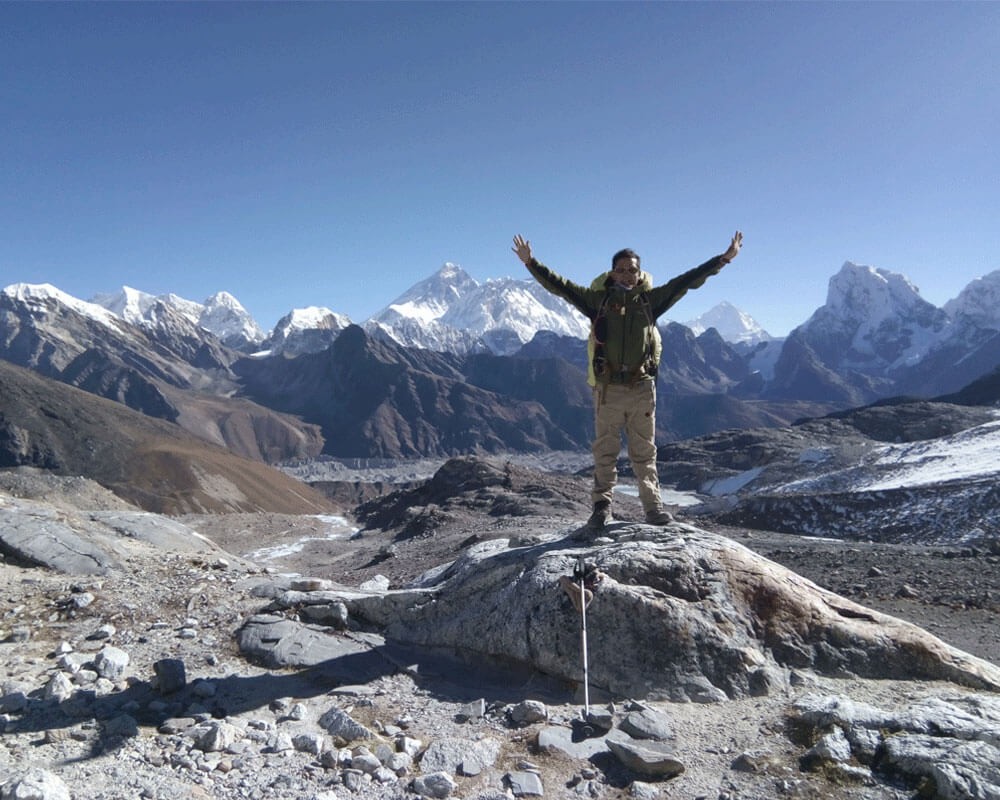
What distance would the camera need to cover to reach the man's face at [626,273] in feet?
26.1

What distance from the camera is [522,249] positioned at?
8141mm

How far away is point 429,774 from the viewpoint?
5.05m

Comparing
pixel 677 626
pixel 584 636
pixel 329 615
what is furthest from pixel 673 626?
pixel 329 615

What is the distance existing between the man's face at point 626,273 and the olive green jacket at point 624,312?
0.07 m

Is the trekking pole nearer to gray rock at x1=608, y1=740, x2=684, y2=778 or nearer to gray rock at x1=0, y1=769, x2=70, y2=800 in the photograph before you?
gray rock at x1=608, y1=740, x2=684, y2=778

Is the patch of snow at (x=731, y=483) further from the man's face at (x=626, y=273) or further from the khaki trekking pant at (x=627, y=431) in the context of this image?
the man's face at (x=626, y=273)

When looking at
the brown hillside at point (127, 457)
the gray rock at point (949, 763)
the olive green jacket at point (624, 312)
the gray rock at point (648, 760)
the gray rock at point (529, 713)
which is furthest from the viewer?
the brown hillside at point (127, 457)

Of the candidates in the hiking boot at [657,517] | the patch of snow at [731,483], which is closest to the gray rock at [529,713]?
the hiking boot at [657,517]

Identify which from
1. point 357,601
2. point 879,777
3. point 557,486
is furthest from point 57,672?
point 557,486

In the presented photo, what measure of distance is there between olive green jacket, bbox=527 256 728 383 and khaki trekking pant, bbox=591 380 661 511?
0.21 m

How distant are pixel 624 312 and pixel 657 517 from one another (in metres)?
2.75

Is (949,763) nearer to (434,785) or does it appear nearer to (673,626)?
(673,626)

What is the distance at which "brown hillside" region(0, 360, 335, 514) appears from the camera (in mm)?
71488

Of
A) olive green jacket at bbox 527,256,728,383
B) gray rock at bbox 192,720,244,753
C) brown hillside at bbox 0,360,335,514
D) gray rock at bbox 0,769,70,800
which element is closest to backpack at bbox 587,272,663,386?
olive green jacket at bbox 527,256,728,383
